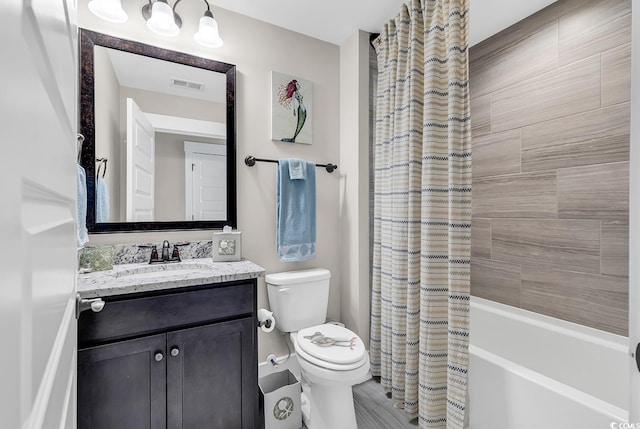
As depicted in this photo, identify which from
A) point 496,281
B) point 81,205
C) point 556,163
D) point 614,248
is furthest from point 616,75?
point 81,205

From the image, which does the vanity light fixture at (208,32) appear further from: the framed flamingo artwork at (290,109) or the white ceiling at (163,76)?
the framed flamingo artwork at (290,109)

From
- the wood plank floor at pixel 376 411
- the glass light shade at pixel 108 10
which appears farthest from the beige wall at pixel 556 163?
the glass light shade at pixel 108 10

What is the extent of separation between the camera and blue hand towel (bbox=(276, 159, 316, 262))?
2.04m

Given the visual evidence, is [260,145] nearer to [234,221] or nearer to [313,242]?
[234,221]

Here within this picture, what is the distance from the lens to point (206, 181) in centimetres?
188

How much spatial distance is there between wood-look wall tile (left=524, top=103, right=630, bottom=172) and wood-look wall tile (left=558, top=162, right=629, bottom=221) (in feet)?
0.16

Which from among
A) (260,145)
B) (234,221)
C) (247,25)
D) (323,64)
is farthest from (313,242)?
(247,25)

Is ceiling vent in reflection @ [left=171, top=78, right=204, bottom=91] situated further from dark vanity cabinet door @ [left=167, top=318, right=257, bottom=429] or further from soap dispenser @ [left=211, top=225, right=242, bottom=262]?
dark vanity cabinet door @ [left=167, top=318, right=257, bottom=429]

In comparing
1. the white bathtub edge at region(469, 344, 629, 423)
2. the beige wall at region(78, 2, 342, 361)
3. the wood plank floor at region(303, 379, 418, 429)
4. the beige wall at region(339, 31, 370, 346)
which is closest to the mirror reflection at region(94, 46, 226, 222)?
the beige wall at region(78, 2, 342, 361)

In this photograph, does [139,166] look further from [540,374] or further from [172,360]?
[540,374]

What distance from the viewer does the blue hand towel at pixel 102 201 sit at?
1607mm

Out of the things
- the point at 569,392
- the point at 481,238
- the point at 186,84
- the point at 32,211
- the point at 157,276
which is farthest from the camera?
the point at 481,238

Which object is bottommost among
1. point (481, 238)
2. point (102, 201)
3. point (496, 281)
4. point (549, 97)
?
point (496, 281)

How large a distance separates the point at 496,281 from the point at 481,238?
0.34 metres
